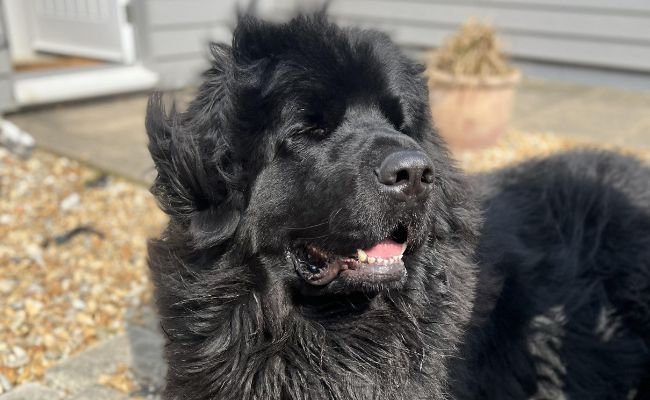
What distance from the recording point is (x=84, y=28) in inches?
305

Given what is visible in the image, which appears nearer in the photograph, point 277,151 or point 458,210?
point 277,151

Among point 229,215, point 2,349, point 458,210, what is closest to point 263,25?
point 229,215

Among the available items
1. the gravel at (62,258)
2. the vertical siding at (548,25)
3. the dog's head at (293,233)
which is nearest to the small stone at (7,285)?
the gravel at (62,258)

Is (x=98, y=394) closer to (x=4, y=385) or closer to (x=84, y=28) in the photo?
(x=4, y=385)

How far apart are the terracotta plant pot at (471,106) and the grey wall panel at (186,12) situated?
2.55 meters

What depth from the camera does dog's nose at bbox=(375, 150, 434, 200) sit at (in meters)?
2.03

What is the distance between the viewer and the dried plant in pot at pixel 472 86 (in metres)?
6.16

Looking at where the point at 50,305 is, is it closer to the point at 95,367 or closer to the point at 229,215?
the point at 95,367

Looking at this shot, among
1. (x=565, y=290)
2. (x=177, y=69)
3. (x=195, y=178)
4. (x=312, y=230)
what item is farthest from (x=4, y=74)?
(x=565, y=290)

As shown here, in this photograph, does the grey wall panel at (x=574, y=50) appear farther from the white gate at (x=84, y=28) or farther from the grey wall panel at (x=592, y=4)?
the white gate at (x=84, y=28)

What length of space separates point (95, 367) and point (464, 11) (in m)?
7.14

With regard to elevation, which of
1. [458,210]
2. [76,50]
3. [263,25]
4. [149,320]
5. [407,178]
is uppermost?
[263,25]

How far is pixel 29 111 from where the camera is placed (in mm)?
6652

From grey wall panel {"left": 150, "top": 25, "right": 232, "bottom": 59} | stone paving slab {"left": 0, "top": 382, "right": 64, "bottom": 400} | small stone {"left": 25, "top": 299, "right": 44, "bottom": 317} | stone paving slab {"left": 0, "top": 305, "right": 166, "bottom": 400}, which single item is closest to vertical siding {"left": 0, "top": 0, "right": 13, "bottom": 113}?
grey wall panel {"left": 150, "top": 25, "right": 232, "bottom": 59}
